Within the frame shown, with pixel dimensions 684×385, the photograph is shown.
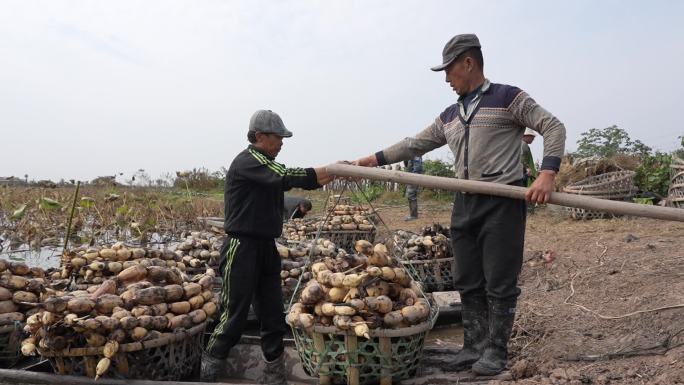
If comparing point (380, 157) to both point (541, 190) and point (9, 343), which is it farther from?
point (9, 343)

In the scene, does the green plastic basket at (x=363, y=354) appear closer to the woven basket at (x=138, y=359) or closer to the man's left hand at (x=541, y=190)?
the woven basket at (x=138, y=359)

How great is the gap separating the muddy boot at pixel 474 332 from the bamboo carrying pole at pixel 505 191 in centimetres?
80

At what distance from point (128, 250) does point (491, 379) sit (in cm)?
302

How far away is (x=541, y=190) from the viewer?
2834mm

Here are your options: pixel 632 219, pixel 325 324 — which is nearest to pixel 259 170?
pixel 325 324

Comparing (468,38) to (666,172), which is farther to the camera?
(666,172)

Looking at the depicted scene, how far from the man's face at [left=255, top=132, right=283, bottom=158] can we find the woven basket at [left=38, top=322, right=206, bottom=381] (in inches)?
49.0

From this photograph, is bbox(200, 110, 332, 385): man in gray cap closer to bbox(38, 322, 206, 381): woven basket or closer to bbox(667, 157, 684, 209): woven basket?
bbox(38, 322, 206, 381): woven basket

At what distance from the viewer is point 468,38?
3117 mm

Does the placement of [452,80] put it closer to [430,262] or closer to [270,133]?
[270,133]

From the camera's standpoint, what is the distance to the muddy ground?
2857 mm

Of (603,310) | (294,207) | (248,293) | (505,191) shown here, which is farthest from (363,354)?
(294,207)

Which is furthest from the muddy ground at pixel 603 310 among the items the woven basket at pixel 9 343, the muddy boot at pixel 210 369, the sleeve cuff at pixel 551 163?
the woven basket at pixel 9 343

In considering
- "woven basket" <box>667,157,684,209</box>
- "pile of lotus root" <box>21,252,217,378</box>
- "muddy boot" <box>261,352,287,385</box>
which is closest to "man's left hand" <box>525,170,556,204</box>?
"muddy boot" <box>261,352,287,385</box>
